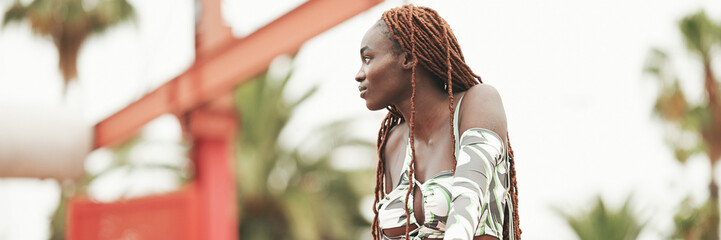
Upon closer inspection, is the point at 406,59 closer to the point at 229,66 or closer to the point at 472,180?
the point at 472,180

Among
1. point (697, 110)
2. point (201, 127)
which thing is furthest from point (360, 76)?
point (697, 110)

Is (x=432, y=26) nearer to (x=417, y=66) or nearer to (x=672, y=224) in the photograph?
(x=417, y=66)

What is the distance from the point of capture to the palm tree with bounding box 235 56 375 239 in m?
15.2

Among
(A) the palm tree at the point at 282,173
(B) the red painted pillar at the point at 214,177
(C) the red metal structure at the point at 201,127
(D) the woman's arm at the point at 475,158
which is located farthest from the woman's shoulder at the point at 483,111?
(A) the palm tree at the point at 282,173

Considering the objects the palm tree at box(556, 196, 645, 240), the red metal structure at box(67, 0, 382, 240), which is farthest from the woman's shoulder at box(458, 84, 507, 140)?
the palm tree at box(556, 196, 645, 240)

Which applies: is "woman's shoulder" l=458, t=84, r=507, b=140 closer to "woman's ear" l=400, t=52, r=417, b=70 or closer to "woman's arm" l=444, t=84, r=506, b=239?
"woman's arm" l=444, t=84, r=506, b=239

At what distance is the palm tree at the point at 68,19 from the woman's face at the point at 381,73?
55.8 ft

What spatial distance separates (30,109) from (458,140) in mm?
5829

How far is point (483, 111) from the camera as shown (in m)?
1.73

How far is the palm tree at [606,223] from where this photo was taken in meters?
16.2

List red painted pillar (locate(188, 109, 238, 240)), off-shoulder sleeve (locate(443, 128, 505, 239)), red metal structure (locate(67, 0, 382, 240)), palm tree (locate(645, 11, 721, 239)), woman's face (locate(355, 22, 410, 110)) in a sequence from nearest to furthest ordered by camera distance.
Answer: off-shoulder sleeve (locate(443, 128, 505, 239)) < woman's face (locate(355, 22, 410, 110)) < red metal structure (locate(67, 0, 382, 240)) < red painted pillar (locate(188, 109, 238, 240)) < palm tree (locate(645, 11, 721, 239))

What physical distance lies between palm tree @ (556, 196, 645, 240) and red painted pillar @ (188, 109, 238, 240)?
963 centimetres

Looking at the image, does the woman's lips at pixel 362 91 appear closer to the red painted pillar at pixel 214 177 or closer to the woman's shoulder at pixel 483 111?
the woman's shoulder at pixel 483 111

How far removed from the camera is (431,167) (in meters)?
1.81
